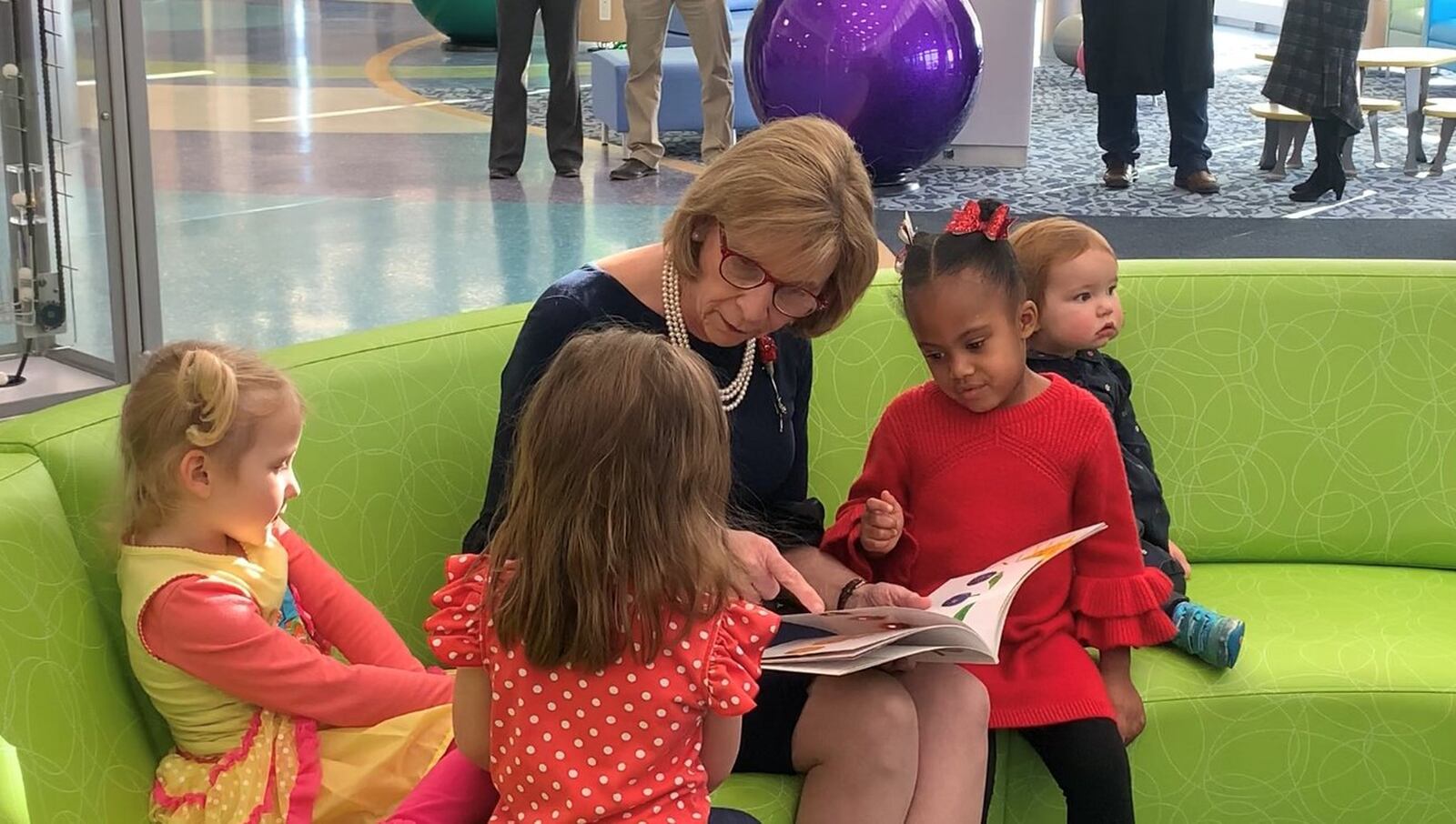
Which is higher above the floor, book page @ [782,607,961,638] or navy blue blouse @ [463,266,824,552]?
navy blue blouse @ [463,266,824,552]

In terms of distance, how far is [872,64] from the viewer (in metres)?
5.85

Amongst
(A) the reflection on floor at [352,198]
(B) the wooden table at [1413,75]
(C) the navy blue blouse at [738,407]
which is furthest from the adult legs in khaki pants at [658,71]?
(C) the navy blue blouse at [738,407]

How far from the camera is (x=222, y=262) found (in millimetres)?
5277

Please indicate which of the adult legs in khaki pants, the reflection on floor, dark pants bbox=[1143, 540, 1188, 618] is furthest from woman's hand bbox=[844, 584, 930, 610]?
the adult legs in khaki pants

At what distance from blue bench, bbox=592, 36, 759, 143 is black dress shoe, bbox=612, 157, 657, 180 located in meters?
0.41

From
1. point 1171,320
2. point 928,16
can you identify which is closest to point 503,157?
point 928,16

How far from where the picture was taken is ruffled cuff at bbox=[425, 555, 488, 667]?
4.98 ft

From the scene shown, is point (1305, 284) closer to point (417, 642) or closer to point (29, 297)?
point (417, 642)

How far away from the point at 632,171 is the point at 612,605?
538 centimetres

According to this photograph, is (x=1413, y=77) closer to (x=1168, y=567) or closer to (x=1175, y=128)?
(x=1175, y=128)

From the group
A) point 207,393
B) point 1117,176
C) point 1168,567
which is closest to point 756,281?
point 207,393

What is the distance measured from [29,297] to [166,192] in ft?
8.57

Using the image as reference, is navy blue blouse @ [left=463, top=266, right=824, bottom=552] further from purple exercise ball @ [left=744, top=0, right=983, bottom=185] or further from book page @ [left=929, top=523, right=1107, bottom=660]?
purple exercise ball @ [left=744, top=0, right=983, bottom=185]

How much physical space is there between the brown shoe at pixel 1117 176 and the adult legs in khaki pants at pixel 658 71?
5.47 feet
